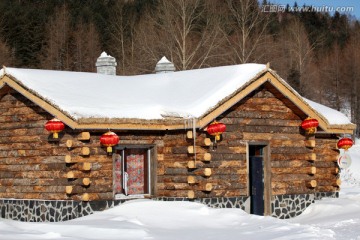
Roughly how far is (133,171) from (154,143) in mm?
936

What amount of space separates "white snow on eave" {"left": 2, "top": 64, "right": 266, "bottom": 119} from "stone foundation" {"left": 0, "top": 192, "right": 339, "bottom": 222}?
7.47 feet

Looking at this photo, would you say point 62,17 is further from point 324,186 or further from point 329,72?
point 324,186

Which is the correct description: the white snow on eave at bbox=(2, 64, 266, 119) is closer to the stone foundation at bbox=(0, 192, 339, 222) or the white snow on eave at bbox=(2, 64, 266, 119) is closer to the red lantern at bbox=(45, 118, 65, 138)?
the red lantern at bbox=(45, 118, 65, 138)

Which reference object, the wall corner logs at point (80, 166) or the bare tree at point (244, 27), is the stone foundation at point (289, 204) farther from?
the bare tree at point (244, 27)

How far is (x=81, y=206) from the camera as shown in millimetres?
17297

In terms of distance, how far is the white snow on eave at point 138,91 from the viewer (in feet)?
57.7

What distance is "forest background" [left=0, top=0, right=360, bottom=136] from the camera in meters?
42.8

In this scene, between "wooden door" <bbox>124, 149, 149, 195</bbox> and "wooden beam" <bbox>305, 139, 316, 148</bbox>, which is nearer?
"wooden door" <bbox>124, 149, 149, 195</bbox>

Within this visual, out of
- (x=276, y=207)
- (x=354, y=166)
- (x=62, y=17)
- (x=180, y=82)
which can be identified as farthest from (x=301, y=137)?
(x=62, y=17)

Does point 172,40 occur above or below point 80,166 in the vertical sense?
above

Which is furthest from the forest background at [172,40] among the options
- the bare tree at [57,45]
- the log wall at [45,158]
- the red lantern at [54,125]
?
the red lantern at [54,125]

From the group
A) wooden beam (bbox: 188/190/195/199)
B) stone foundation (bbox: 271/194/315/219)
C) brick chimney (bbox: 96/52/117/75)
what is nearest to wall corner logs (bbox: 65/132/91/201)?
wooden beam (bbox: 188/190/195/199)

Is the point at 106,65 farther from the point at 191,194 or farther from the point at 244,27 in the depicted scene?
the point at 244,27

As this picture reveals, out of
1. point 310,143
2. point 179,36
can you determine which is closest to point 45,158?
point 310,143
